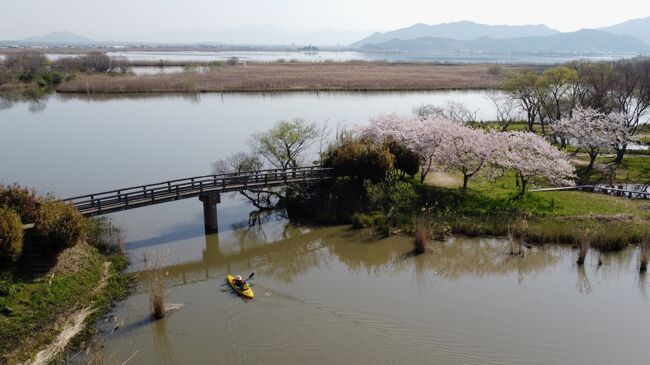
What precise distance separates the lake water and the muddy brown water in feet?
0.21

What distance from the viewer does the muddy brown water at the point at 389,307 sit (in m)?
19.1

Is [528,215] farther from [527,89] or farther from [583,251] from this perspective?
[527,89]

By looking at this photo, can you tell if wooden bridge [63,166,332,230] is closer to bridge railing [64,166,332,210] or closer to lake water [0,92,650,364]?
bridge railing [64,166,332,210]

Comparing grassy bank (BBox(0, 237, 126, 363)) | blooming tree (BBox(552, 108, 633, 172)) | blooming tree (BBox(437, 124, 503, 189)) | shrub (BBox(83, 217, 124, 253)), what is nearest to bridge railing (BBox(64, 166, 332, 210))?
shrub (BBox(83, 217, 124, 253))

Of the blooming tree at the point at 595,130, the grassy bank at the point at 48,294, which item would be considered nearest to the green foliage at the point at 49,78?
the grassy bank at the point at 48,294

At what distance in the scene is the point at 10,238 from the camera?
20922mm

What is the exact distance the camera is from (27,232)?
23188 mm

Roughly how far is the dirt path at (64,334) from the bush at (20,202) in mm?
4970

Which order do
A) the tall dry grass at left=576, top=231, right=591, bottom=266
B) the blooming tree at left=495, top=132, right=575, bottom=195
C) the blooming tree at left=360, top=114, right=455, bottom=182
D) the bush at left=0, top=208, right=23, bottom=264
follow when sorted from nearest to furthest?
the bush at left=0, top=208, right=23, bottom=264 → the tall dry grass at left=576, top=231, right=591, bottom=266 → the blooming tree at left=495, top=132, right=575, bottom=195 → the blooming tree at left=360, top=114, right=455, bottom=182

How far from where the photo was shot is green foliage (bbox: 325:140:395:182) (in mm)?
33188

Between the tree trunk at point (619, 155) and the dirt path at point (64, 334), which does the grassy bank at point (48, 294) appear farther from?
the tree trunk at point (619, 155)

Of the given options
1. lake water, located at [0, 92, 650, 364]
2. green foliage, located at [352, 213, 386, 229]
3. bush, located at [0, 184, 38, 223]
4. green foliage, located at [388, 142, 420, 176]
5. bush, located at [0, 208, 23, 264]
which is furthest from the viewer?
green foliage, located at [388, 142, 420, 176]

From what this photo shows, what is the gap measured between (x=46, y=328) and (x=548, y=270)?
22174 mm

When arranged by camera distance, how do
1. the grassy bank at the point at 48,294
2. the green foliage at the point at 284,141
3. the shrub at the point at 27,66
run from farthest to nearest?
the shrub at the point at 27,66, the green foliage at the point at 284,141, the grassy bank at the point at 48,294
